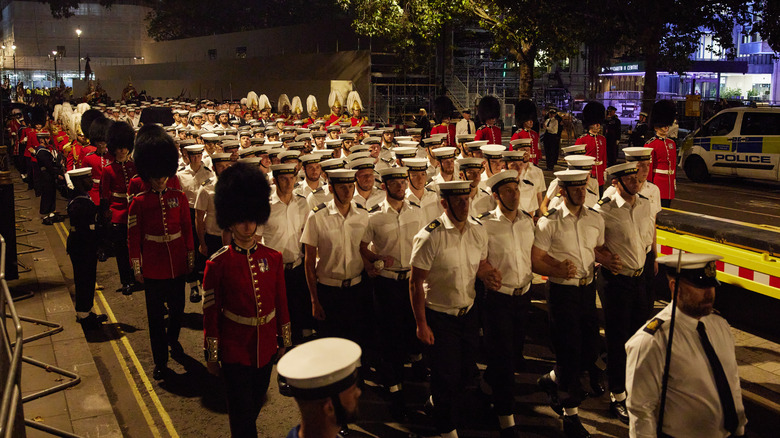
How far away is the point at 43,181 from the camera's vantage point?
52.4 ft

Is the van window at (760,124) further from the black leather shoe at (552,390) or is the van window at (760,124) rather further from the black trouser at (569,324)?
the black leather shoe at (552,390)

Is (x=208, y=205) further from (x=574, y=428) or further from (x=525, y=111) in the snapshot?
(x=525, y=111)

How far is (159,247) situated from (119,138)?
286 centimetres

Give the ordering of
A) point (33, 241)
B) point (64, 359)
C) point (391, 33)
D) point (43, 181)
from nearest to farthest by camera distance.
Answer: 1. point (64, 359)
2. point (33, 241)
3. point (43, 181)
4. point (391, 33)

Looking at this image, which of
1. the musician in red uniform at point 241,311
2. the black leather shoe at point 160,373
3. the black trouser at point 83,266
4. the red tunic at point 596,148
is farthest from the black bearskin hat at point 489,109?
the musician in red uniform at point 241,311

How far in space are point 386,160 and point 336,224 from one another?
16.6ft

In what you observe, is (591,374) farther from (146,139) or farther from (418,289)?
(146,139)

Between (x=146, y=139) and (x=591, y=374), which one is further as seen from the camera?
(x=146, y=139)

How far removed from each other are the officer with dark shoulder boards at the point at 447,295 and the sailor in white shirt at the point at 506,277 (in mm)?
258

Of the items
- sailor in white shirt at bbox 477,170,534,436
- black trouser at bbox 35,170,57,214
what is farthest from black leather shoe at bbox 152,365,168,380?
black trouser at bbox 35,170,57,214

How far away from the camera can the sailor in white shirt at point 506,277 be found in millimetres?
5691

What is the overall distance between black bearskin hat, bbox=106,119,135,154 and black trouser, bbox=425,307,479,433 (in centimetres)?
528

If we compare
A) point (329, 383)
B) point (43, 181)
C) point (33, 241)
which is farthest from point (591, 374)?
point (43, 181)

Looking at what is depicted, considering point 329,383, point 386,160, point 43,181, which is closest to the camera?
point 329,383
